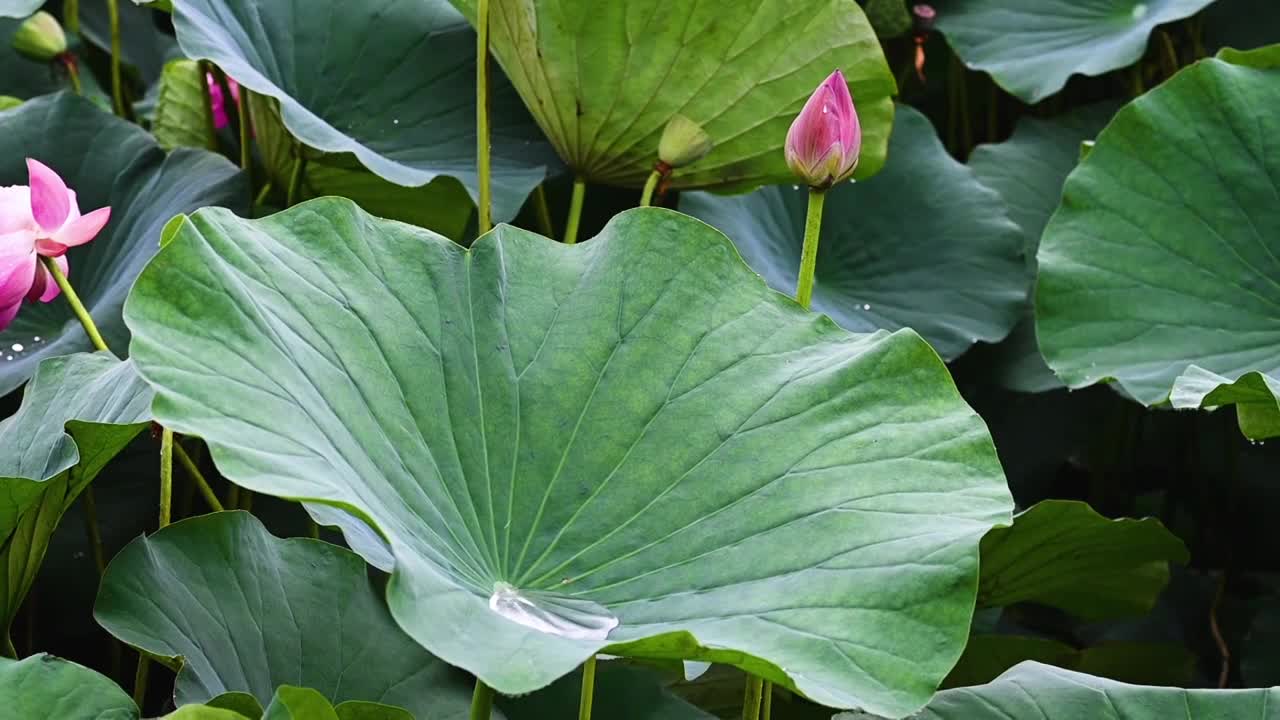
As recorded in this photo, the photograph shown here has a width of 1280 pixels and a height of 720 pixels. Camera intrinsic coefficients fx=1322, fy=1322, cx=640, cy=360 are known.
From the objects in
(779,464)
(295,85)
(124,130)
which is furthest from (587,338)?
(124,130)

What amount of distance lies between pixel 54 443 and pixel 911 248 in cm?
107

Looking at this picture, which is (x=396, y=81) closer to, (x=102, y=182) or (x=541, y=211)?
(x=541, y=211)

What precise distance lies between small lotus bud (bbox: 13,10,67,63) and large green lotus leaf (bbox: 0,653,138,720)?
1084mm

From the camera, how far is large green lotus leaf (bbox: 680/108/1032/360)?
62.2 inches

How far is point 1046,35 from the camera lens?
5.98 feet

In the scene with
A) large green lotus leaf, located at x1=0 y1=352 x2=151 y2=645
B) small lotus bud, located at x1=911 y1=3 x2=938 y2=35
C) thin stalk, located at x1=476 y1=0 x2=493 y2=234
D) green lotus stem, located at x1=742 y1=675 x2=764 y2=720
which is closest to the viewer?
large green lotus leaf, located at x1=0 y1=352 x2=151 y2=645

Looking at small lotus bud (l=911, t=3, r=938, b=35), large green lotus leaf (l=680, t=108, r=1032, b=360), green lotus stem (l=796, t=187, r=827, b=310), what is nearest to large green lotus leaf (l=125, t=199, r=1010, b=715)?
green lotus stem (l=796, t=187, r=827, b=310)

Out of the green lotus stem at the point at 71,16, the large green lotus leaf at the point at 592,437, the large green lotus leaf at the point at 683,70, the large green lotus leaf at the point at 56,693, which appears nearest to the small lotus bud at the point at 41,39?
the green lotus stem at the point at 71,16

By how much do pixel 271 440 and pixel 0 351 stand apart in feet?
2.42

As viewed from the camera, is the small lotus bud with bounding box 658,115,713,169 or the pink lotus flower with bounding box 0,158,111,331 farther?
the small lotus bud with bounding box 658,115,713,169

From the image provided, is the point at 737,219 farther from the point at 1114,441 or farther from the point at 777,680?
the point at 777,680

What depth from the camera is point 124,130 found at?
143 centimetres

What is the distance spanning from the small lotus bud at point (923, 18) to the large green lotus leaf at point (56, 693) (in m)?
1.45

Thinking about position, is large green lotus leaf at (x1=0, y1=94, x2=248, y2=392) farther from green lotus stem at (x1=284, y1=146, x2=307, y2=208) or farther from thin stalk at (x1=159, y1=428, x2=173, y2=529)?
thin stalk at (x1=159, y1=428, x2=173, y2=529)
